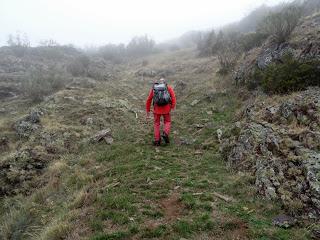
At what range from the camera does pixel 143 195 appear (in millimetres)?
6648

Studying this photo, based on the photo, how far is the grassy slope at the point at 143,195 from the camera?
5.38 m

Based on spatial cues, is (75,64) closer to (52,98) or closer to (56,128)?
(52,98)

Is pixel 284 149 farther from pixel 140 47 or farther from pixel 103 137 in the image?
pixel 140 47

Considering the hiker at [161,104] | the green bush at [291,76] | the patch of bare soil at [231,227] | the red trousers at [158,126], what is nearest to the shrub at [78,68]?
Answer: the hiker at [161,104]

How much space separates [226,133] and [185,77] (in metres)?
11.0

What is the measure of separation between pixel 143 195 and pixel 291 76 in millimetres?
6079

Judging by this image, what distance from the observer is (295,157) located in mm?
6531

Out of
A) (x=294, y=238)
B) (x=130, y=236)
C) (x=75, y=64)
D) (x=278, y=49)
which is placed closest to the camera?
(x=294, y=238)

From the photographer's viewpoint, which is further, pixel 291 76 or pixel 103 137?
pixel 103 137

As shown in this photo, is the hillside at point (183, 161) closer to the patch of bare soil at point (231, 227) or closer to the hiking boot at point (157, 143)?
the patch of bare soil at point (231, 227)

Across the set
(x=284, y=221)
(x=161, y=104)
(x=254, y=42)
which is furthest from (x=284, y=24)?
(x=284, y=221)

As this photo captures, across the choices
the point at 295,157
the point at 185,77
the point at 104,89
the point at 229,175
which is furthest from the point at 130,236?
the point at 185,77

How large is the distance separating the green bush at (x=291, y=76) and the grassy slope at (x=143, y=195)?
185 cm

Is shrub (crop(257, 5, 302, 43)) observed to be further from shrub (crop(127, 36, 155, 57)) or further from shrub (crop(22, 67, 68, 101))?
shrub (crop(127, 36, 155, 57))
